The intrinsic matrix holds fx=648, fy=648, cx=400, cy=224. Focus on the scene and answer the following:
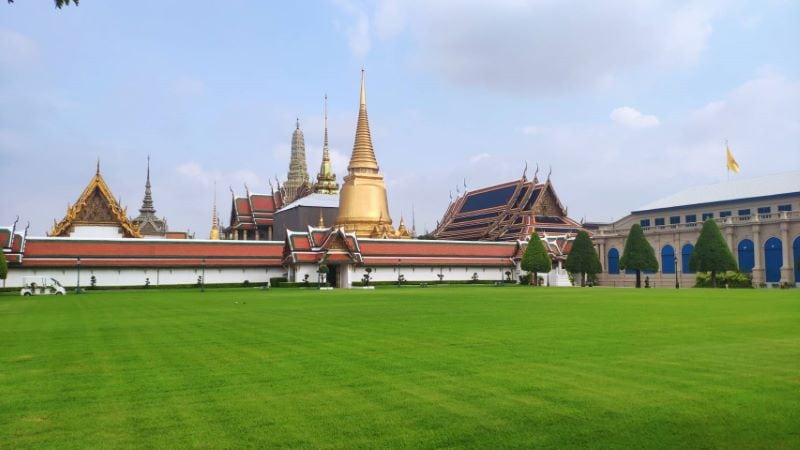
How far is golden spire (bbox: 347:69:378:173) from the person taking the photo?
73250 mm

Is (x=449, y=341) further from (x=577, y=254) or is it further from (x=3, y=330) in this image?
(x=577, y=254)

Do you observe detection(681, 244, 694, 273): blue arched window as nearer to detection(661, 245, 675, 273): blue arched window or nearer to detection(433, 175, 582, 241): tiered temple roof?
detection(661, 245, 675, 273): blue arched window

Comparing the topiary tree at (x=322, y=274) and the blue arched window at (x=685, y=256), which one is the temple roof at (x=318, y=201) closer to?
the topiary tree at (x=322, y=274)

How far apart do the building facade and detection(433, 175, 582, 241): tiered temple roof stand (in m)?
5.89

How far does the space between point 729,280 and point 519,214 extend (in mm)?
27805

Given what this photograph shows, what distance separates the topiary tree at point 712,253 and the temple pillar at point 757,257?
296 inches

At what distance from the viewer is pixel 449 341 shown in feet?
42.0

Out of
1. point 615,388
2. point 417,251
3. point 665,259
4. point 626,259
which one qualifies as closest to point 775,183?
point 665,259

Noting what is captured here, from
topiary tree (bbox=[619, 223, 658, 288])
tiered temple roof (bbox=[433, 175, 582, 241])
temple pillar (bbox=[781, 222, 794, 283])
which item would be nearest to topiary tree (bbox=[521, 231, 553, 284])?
topiary tree (bbox=[619, 223, 658, 288])

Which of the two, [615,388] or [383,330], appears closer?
[615,388]

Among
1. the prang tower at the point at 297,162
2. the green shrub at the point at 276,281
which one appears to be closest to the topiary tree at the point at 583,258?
the green shrub at the point at 276,281

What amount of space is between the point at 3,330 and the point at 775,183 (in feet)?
206

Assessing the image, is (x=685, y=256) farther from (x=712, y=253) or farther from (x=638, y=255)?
(x=712, y=253)

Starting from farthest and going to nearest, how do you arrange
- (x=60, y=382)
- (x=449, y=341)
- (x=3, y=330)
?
(x=3, y=330)
(x=449, y=341)
(x=60, y=382)
